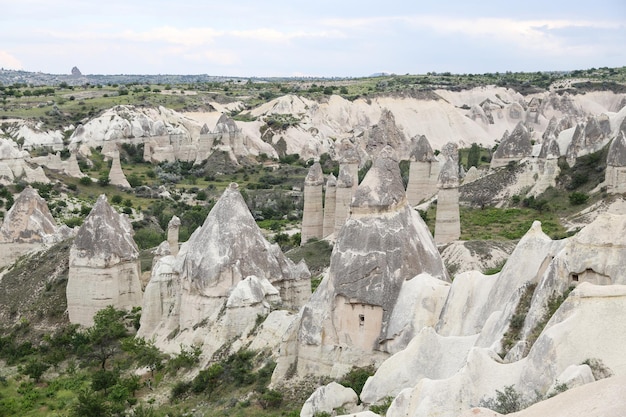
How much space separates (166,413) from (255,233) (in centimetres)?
613

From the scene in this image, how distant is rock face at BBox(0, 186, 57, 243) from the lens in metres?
32.3

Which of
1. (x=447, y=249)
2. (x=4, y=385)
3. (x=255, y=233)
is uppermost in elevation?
(x=255, y=233)

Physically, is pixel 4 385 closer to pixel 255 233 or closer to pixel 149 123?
pixel 255 233

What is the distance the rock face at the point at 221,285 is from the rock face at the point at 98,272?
243 cm

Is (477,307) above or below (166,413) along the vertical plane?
above

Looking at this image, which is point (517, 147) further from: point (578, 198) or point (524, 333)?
point (524, 333)

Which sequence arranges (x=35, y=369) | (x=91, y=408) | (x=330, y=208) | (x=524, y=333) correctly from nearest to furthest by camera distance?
(x=524, y=333)
(x=91, y=408)
(x=35, y=369)
(x=330, y=208)

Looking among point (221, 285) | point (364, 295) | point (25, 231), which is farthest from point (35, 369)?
point (364, 295)

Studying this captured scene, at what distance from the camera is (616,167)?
118ft

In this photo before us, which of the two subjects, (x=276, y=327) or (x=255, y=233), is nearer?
(x=276, y=327)

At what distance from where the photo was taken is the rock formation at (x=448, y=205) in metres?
32.0

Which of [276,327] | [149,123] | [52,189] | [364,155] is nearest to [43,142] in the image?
[149,123]

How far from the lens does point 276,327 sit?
1972 centimetres

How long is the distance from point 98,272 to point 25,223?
8.33 metres
